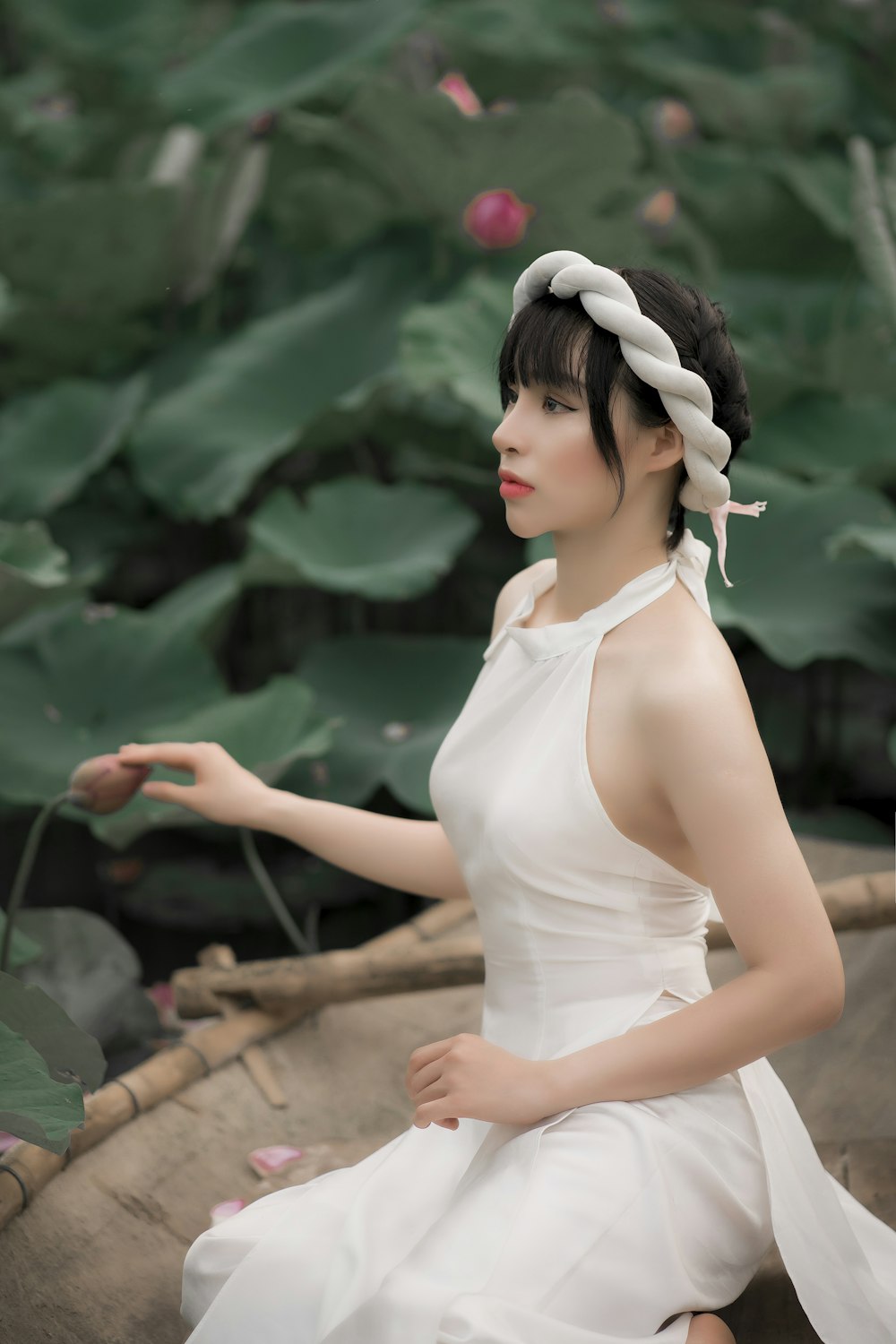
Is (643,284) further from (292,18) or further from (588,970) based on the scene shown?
(292,18)

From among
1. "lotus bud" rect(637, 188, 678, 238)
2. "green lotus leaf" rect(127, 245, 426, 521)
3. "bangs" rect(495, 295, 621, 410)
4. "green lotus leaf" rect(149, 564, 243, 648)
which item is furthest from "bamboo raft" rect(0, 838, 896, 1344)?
"lotus bud" rect(637, 188, 678, 238)

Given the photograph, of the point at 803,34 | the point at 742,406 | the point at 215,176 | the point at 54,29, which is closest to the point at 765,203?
the point at 803,34

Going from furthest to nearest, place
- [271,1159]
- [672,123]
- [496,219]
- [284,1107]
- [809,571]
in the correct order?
[672,123] < [496,219] < [809,571] < [284,1107] < [271,1159]

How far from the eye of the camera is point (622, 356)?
1.01 m

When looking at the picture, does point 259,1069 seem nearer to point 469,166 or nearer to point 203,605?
point 203,605

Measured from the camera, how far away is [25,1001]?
48.9 inches

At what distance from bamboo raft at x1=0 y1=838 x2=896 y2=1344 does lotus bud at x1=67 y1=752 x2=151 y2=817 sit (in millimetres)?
310

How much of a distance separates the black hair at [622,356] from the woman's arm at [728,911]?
0.18m

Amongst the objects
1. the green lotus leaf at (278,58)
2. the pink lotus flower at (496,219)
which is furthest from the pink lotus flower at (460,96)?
the green lotus leaf at (278,58)

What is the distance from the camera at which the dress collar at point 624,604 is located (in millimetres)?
1066

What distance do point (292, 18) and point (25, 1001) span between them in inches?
108

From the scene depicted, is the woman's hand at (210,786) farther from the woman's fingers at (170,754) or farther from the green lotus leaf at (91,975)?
the green lotus leaf at (91,975)

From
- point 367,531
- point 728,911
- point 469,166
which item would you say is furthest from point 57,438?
point 728,911

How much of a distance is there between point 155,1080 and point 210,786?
397mm
